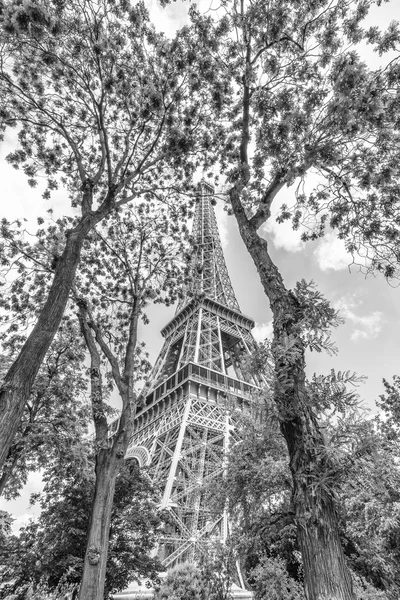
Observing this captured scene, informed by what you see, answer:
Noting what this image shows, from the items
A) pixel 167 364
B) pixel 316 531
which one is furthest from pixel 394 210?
pixel 167 364

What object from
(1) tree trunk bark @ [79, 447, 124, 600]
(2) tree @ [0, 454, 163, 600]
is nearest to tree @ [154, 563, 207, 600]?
(2) tree @ [0, 454, 163, 600]

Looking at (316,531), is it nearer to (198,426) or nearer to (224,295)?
(198,426)

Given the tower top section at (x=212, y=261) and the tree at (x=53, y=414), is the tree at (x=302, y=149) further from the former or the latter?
the tower top section at (x=212, y=261)

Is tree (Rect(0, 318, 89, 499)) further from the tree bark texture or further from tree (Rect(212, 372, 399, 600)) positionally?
the tree bark texture

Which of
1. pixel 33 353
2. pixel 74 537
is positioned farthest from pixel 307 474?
pixel 74 537

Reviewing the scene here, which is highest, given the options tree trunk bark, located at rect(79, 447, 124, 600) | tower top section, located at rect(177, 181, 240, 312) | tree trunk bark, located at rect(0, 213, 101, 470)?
tower top section, located at rect(177, 181, 240, 312)

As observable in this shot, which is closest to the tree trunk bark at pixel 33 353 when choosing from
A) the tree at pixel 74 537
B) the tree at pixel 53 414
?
the tree at pixel 53 414
